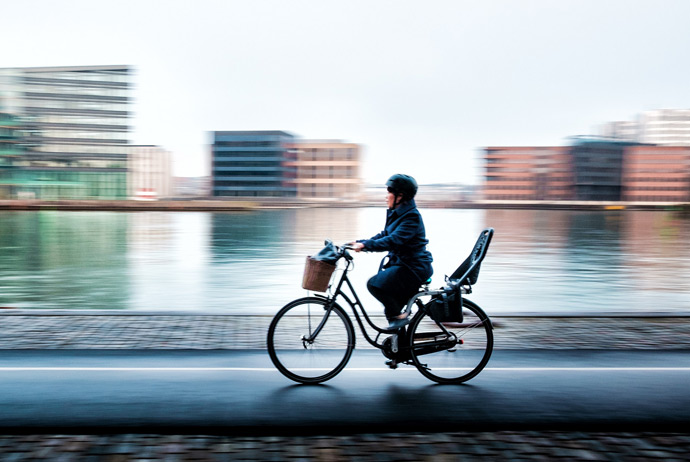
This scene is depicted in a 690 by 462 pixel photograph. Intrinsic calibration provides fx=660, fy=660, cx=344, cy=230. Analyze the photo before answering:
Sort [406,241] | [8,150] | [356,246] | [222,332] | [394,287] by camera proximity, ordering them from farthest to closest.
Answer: [8,150]
[222,332]
[394,287]
[406,241]
[356,246]

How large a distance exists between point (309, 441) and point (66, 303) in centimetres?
930

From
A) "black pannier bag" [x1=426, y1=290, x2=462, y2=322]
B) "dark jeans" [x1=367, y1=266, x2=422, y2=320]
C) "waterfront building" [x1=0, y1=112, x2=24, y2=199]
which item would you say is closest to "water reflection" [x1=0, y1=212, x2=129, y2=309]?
"dark jeans" [x1=367, y1=266, x2=422, y2=320]

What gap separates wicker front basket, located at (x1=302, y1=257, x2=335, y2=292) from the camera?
516cm

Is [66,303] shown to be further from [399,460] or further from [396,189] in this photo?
[399,460]

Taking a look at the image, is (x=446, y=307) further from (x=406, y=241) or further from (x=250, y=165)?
(x=250, y=165)

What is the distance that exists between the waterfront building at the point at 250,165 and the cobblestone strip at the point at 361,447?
171m

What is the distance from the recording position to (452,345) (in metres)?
5.52

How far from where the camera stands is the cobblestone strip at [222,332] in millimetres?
7094

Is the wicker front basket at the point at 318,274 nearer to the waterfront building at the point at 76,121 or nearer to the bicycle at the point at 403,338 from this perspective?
the bicycle at the point at 403,338

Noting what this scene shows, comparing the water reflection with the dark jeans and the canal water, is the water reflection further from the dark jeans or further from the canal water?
the dark jeans

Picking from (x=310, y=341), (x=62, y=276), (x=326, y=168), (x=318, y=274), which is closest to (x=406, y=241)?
(x=318, y=274)

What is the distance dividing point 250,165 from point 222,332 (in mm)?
170263

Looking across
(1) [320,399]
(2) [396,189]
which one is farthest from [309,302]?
(2) [396,189]

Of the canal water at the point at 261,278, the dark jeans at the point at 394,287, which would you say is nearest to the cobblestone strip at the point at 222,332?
the canal water at the point at 261,278
